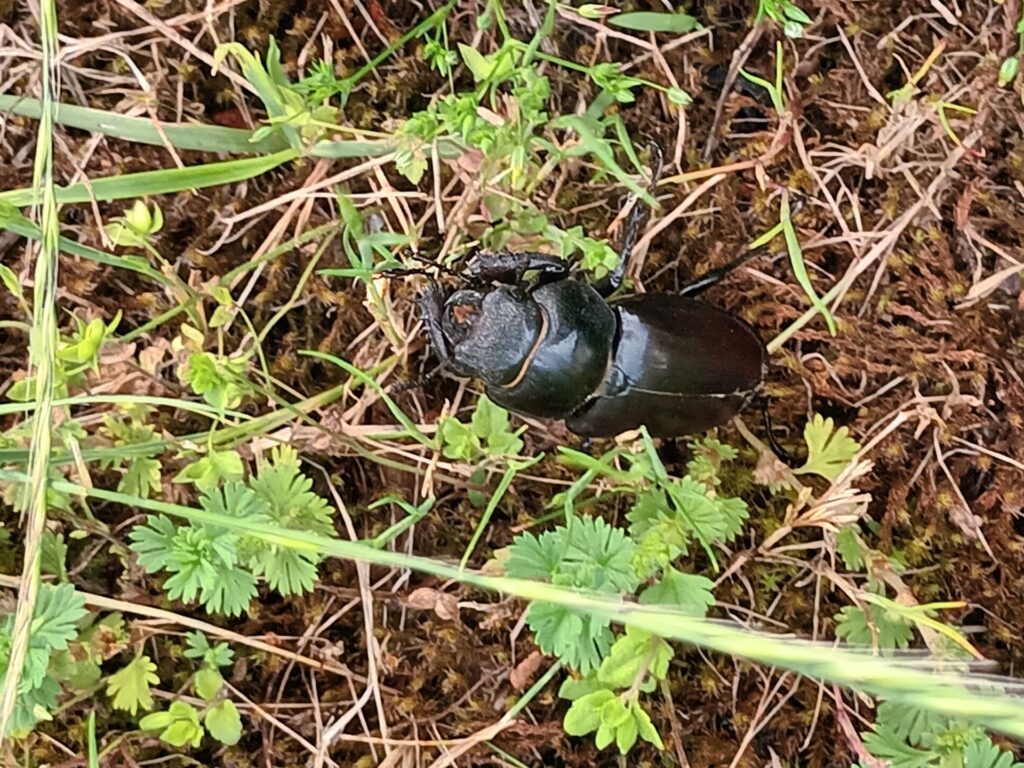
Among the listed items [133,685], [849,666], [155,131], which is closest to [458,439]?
[133,685]

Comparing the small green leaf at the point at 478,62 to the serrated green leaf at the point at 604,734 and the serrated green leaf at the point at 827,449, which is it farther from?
the serrated green leaf at the point at 604,734

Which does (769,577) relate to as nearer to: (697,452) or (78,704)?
(697,452)

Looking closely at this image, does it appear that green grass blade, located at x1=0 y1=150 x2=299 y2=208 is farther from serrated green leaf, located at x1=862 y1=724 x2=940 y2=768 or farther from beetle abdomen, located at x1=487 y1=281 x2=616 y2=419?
serrated green leaf, located at x1=862 y1=724 x2=940 y2=768

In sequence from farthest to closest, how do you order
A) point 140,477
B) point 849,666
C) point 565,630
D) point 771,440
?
1. point 771,440
2. point 140,477
3. point 565,630
4. point 849,666

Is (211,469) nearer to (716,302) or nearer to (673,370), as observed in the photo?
(673,370)

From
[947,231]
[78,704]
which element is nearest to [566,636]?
[78,704]

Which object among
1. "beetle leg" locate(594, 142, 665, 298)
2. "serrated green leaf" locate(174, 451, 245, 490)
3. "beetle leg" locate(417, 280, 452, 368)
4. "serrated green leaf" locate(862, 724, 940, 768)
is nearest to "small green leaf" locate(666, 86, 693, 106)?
"beetle leg" locate(594, 142, 665, 298)

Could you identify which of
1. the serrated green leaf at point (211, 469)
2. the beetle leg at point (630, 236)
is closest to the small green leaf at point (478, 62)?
the beetle leg at point (630, 236)
